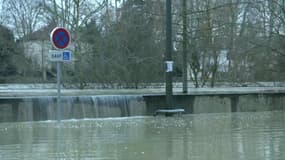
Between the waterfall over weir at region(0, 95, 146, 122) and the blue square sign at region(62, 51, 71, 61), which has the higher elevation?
the blue square sign at region(62, 51, 71, 61)

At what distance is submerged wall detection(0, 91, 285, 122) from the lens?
18.9 metres

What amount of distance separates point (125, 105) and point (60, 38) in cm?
674


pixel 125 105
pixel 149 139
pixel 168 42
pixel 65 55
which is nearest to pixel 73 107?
pixel 125 105

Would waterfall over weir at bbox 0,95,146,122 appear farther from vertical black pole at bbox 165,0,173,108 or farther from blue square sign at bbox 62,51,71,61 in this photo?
blue square sign at bbox 62,51,71,61

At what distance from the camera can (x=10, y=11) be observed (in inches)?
2218

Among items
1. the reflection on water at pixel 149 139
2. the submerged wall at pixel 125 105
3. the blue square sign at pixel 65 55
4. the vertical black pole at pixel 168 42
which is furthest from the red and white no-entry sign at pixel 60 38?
the vertical black pole at pixel 168 42

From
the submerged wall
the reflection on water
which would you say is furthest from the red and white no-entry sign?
the submerged wall

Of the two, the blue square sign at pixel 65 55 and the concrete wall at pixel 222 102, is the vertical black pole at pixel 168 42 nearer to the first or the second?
the concrete wall at pixel 222 102

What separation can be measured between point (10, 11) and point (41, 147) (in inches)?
1823

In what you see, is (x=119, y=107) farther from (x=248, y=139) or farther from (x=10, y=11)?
(x=10, y=11)

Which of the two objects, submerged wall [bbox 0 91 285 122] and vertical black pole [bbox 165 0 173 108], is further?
vertical black pole [bbox 165 0 173 108]

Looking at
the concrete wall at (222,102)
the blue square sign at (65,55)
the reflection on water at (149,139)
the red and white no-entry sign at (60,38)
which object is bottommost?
the reflection on water at (149,139)

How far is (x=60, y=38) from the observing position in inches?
579

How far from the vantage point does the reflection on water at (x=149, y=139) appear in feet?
35.2
